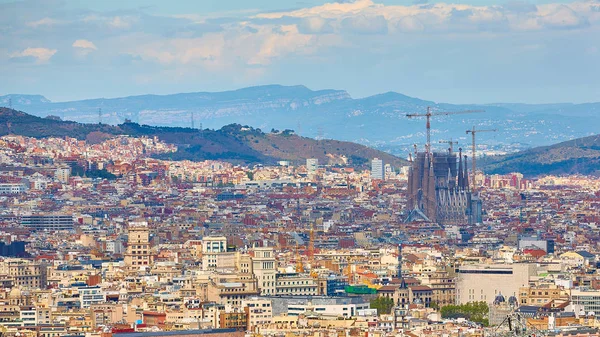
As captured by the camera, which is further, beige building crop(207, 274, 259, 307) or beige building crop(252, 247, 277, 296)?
beige building crop(252, 247, 277, 296)

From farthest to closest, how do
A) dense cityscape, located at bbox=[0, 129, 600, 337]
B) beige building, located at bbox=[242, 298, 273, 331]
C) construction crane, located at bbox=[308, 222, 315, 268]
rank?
construction crane, located at bbox=[308, 222, 315, 268], dense cityscape, located at bbox=[0, 129, 600, 337], beige building, located at bbox=[242, 298, 273, 331]

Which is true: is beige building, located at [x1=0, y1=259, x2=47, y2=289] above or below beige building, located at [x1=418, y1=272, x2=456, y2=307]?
above

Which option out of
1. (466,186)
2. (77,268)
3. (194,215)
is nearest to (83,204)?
(194,215)

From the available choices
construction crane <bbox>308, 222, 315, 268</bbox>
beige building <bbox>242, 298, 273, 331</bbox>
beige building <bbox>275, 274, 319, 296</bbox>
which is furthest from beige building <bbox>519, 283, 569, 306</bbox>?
construction crane <bbox>308, 222, 315, 268</bbox>

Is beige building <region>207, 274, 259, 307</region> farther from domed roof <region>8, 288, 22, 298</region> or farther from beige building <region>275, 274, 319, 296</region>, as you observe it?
domed roof <region>8, 288, 22, 298</region>

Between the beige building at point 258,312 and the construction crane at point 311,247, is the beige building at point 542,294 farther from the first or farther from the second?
the construction crane at point 311,247

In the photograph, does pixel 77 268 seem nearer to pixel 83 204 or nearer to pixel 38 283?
pixel 38 283
